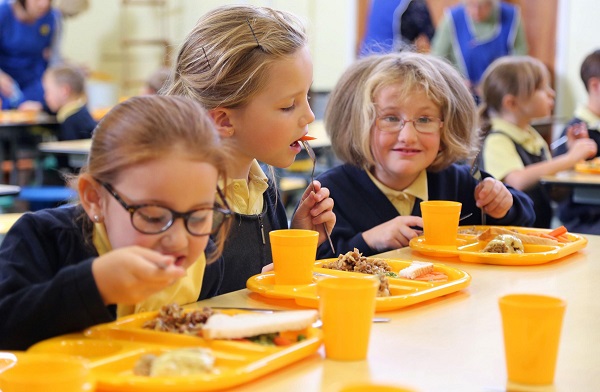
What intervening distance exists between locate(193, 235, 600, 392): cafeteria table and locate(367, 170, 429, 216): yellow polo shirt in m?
0.72

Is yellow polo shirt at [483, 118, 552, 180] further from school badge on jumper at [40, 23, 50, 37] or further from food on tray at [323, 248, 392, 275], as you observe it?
school badge on jumper at [40, 23, 50, 37]

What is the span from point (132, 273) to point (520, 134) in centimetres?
295

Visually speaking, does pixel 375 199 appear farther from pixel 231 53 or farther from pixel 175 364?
pixel 175 364

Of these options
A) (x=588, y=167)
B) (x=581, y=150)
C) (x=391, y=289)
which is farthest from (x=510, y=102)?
(x=391, y=289)

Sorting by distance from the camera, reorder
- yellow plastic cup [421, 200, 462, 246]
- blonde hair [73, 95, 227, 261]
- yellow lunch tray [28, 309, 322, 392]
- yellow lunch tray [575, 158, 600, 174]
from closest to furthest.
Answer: yellow lunch tray [28, 309, 322, 392], blonde hair [73, 95, 227, 261], yellow plastic cup [421, 200, 462, 246], yellow lunch tray [575, 158, 600, 174]

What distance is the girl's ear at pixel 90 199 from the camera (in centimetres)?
133

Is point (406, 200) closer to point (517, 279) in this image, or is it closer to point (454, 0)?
point (517, 279)

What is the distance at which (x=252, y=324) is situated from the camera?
1.17 m

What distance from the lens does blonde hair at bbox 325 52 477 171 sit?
8.05ft

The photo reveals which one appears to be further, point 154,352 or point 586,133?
point 586,133

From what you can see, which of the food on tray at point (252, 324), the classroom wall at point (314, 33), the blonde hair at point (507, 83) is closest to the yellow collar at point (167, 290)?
the food on tray at point (252, 324)

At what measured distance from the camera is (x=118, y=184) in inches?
49.9

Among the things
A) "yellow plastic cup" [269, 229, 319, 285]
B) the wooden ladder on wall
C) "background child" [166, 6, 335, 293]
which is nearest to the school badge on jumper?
the wooden ladder on wall

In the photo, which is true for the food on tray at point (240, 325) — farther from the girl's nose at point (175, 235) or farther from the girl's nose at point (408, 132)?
the girl's nose at point (408, 132)
